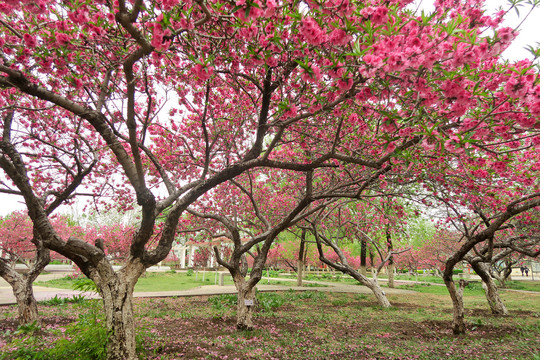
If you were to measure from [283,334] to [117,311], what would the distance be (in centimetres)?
395

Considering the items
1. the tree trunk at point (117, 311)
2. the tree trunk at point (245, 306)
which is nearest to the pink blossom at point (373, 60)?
the tree trunk at point (117, 311)

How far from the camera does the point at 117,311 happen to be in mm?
4164

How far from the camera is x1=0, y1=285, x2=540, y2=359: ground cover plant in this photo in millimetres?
4566

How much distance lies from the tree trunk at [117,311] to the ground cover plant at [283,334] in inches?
7.4

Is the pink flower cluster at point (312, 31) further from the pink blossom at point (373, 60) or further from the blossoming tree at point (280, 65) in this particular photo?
the pink blossom at point (373, 60)

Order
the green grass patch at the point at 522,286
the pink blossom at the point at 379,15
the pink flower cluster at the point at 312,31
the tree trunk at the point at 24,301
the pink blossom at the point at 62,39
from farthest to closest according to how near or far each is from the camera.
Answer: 1. the green grass patch at the point at 522,286
2. the tree trunk at the point at 24,301
3. the pink blossom at the point at 62,39
4. the pink flower cluster at the point at 312,31
5. the pink blossom at the point at 379,15

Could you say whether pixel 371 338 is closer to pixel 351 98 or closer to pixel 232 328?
pixel 232 328

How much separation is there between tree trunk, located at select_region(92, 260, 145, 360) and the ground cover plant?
19 centimetres

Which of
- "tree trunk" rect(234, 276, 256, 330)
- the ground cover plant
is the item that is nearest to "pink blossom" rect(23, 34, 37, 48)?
the ground cover plant

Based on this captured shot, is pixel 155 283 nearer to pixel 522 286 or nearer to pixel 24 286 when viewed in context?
pixel 24 286

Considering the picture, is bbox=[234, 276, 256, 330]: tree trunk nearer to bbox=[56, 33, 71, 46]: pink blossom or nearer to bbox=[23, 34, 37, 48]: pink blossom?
bbox=[56, 33, 71, 46]: pink blossom

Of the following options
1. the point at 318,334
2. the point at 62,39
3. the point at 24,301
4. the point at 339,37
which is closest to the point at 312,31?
the point at 339,37

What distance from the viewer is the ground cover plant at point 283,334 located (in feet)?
15.0

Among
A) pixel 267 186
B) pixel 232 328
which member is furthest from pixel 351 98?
pixel 267 186
